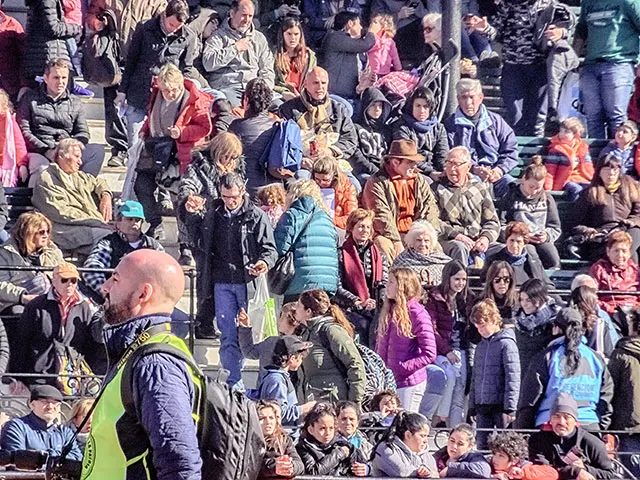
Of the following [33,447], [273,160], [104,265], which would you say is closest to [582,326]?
[273,160]

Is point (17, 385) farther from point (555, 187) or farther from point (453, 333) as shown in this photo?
point (555, 187)

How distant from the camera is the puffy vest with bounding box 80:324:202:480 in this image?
5.18 m

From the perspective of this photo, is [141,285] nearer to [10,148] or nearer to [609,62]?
[10,148]

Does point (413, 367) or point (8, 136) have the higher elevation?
point (8, 136)

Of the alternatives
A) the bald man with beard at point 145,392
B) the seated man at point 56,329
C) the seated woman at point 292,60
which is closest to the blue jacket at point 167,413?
the bald man with beard at point 145,392

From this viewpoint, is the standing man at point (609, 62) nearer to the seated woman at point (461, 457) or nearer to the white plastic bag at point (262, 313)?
the white plastic bag at point (262, 313)

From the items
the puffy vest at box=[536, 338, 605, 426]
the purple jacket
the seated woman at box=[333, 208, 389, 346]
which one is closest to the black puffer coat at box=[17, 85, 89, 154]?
the seated woman at box=[333, 208, 389, 346]

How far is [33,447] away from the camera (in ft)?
31.6

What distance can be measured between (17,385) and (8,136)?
2117mm

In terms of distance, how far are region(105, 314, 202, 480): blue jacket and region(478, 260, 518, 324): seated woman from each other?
263 inches

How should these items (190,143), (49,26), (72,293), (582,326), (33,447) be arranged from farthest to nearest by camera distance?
(49,26)
(190,143)
(582,326)
(72,293)
(33,447)

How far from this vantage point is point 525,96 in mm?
15078

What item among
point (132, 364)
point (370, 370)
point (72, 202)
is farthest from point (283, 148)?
point (132, 364)

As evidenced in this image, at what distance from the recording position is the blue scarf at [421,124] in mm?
13289
